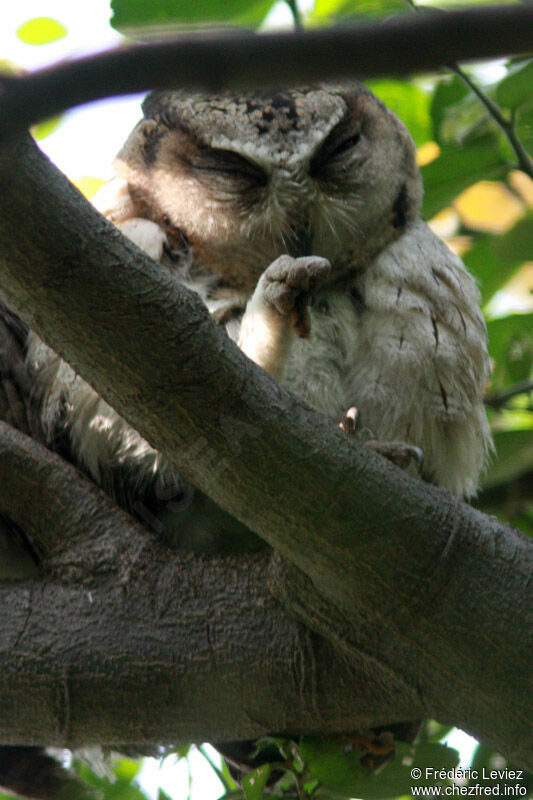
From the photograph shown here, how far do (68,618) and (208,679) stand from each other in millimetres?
344

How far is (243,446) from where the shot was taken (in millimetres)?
1562

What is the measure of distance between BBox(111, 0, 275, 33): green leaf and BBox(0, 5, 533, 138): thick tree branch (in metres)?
1.53

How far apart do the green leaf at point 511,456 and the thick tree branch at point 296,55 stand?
53.7 inches

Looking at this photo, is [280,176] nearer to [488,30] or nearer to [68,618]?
[68,618]

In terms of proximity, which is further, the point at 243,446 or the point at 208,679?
the point at 208,679

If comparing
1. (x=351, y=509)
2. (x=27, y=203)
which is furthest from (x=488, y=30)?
(x=351, y=509)

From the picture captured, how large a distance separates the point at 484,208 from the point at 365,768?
207 centimetres

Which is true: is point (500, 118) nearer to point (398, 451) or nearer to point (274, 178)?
point (274, 178)

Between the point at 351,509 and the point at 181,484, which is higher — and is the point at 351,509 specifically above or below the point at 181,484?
below

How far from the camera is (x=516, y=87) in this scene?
82.1 inches

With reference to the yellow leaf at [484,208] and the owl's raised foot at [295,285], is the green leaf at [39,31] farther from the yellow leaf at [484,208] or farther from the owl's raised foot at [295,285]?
the yellow leaf at [484,208]

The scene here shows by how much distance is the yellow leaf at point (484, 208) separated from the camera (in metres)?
3.12

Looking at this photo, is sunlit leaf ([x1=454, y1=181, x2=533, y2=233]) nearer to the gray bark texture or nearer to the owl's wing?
the owl's wing

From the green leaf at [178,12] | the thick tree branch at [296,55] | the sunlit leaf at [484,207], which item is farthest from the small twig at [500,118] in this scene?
the thick tree branch at [296,55]
